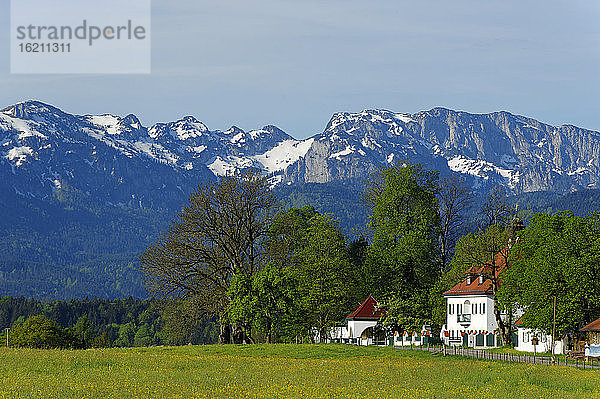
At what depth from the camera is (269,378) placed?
1684 inches

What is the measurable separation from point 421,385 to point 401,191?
54431 mm

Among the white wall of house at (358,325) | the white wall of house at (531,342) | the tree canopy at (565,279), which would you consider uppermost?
the tree canopy at (565,279)

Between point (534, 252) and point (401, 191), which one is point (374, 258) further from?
point (534, 252)

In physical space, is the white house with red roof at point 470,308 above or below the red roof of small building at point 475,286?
below

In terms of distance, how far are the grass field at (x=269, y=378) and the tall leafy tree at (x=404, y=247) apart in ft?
99.5

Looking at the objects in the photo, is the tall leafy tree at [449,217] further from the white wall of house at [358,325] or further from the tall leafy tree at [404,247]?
the white wall of house at [358,325]

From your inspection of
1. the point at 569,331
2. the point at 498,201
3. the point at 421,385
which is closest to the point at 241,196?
the point at 569,331

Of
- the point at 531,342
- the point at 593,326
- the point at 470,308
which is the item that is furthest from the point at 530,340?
the point at 470,308

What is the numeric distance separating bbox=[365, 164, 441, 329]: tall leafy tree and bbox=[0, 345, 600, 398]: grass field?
3033 cm

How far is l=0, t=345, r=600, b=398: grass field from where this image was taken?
1437 inches

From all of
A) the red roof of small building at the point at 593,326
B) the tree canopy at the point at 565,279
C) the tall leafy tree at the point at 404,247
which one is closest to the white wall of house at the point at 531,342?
the tree canopy at the point at 565,279

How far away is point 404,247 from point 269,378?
4916 cm

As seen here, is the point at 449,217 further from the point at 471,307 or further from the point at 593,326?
the point at 593,326

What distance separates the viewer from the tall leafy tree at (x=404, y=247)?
91.4m
